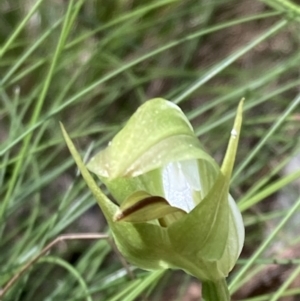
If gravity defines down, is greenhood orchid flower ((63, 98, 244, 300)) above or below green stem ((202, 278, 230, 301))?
above

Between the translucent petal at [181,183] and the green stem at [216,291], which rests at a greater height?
the translucent petal at [181,183]

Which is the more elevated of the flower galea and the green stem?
the flower galea

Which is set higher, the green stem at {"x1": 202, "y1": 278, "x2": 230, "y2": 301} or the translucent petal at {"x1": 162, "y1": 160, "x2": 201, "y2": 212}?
the translucent petal at {"x1": 162, "y1": 160, "x2": 201, "y2": 212}

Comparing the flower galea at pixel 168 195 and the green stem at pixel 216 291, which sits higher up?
the flower galea at pixel 168 195

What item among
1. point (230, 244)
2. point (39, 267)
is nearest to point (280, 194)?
point (39, 267)
